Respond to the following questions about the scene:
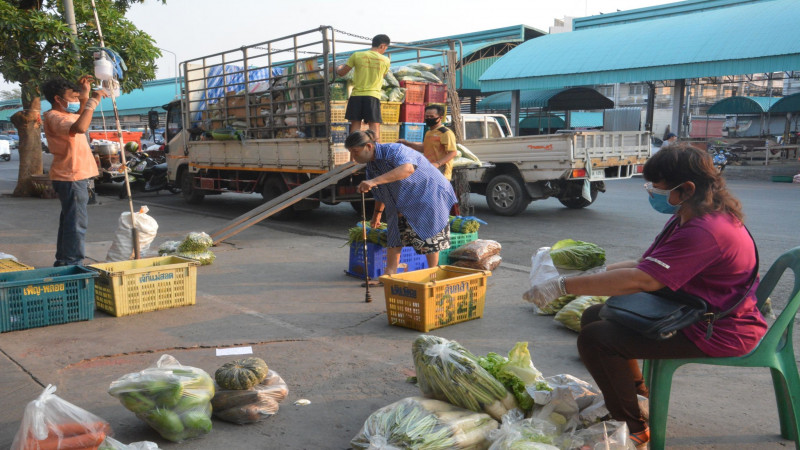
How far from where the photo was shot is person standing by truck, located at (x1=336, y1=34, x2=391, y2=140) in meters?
9.30

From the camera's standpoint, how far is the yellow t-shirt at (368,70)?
930 centimetres

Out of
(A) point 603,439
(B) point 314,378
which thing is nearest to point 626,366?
(A) point 603,439

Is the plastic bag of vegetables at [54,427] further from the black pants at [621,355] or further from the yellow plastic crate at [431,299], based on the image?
the yellow plastic crate at [431,299]

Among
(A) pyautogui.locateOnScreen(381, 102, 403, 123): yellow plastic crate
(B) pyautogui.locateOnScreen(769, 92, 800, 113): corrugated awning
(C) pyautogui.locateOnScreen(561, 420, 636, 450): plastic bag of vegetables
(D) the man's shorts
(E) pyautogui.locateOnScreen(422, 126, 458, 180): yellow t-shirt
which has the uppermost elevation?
(B) pyautogui.locateOnScreen(769, 92, 800, 113): corrugated awning

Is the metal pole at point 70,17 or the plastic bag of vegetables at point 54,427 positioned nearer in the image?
the plastic bag of vegetables at point 54,427

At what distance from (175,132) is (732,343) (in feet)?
46.9

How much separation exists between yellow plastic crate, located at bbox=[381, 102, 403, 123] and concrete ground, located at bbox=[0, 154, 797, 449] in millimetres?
3527

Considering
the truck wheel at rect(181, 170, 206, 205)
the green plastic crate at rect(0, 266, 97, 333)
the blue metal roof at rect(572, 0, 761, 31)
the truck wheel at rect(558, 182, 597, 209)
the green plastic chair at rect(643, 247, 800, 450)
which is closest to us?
the green plastic chair at rect(643, 247, 800, 450)

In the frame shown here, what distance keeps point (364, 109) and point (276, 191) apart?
2913 millimetres

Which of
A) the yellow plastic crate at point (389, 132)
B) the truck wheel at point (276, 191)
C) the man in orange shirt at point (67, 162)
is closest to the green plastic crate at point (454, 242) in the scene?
the yellow plastic crate at point (389, 132)

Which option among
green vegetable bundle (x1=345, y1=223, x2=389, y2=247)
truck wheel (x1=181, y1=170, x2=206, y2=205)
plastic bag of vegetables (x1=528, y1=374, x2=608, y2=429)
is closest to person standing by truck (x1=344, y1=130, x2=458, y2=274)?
green vegetable bundle (x1=345, y1=223, x2=389, y2=247)

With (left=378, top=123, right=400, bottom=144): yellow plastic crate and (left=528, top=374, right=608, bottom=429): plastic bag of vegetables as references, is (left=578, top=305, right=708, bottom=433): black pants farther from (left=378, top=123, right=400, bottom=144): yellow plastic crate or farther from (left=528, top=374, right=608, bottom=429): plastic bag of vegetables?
(left=378, top=123, right=400, bottom=144): yellow plastic crate

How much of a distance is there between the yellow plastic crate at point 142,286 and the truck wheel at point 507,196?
7.19 meters

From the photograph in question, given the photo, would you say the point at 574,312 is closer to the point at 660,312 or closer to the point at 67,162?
the point at 660,312
